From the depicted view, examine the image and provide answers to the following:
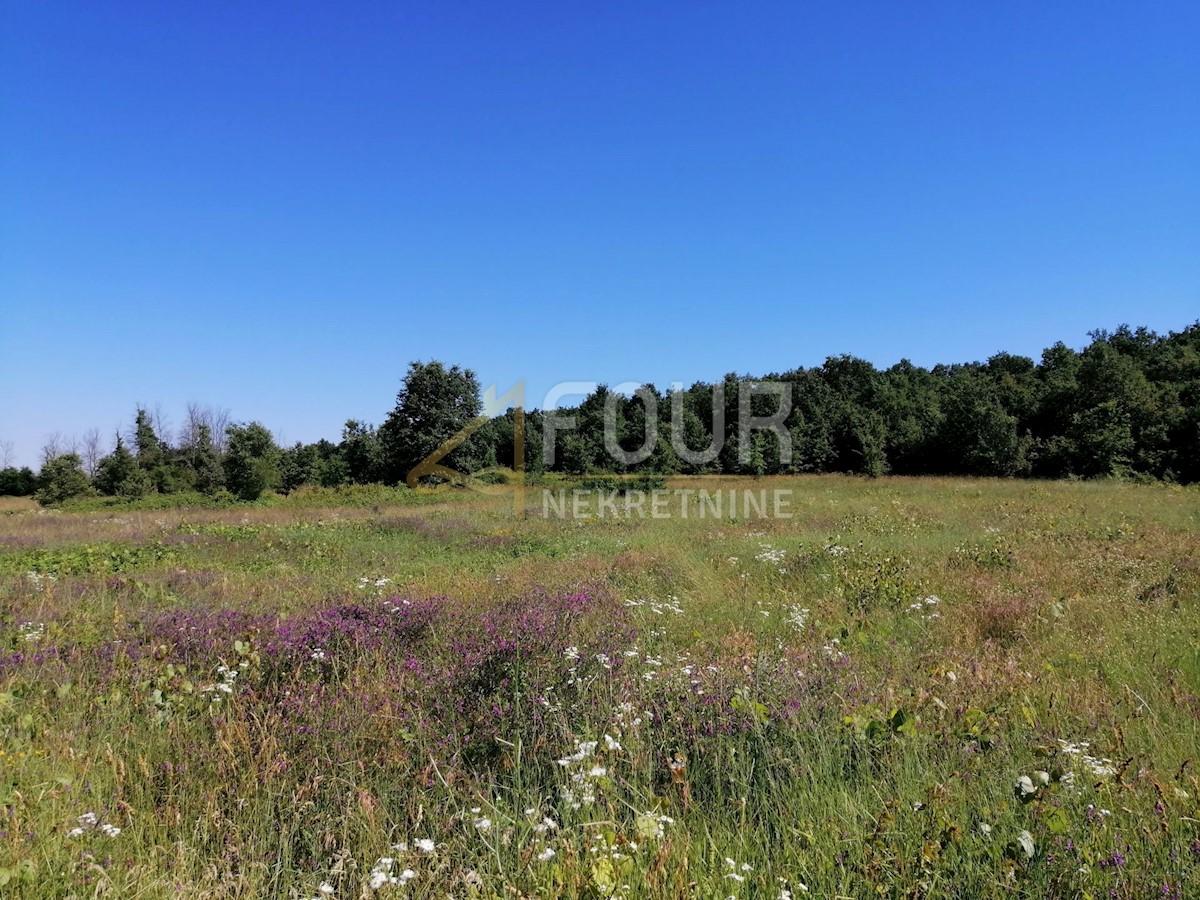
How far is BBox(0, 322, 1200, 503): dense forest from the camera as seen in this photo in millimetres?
29484

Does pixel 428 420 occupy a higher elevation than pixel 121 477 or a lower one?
higher

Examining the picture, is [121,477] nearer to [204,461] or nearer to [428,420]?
[204,461]

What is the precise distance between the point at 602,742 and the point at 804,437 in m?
41.4

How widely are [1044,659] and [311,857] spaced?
215 inches

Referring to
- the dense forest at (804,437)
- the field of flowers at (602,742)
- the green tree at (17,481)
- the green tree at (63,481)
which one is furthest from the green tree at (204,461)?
the field of flowers at (602,742)

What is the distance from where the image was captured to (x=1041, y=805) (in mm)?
2297

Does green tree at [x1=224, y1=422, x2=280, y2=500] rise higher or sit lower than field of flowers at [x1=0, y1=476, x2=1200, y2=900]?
higher

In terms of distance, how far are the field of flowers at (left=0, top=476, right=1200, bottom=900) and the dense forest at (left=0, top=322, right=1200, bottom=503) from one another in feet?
87.2

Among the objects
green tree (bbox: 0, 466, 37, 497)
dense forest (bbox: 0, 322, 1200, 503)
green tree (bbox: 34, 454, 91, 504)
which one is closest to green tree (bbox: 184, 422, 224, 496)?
dense forest (bbox: 0, 322, 1200, 503)

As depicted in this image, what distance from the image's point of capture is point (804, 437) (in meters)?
41.6

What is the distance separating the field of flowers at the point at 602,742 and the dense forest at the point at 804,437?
26.6m

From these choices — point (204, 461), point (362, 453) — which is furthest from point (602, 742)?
point (204, 461)

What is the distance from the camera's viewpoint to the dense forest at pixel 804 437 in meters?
29.5

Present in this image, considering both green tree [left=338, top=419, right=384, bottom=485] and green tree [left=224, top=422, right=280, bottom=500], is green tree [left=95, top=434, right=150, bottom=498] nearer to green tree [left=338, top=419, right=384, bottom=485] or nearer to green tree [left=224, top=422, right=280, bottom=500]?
green tree [left=224, top=422, right=280, bottom=500]
